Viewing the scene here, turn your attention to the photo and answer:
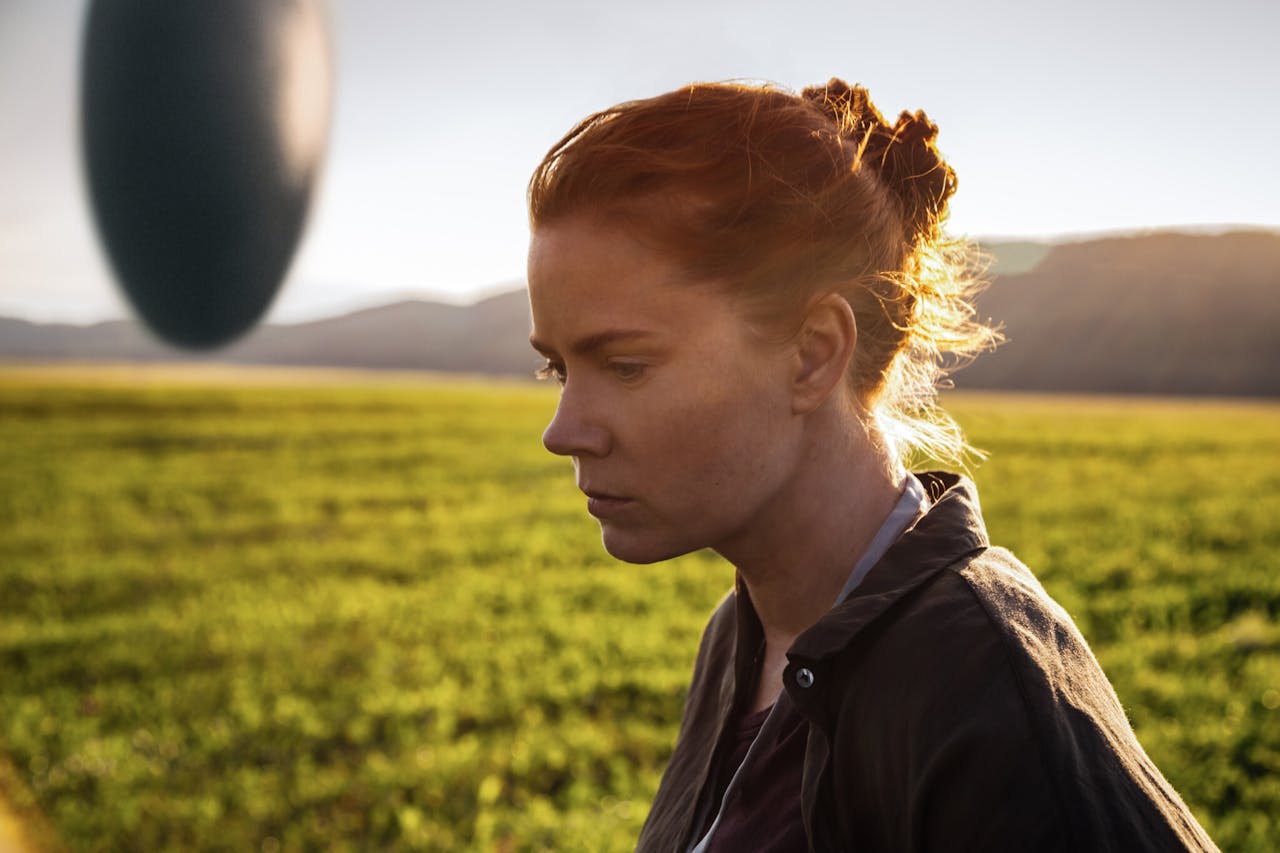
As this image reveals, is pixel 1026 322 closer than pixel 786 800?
No

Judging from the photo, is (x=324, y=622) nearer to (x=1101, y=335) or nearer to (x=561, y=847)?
(x=561, y=847)

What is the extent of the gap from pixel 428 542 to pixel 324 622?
3.30 metres

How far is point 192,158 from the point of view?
5887 millimetres

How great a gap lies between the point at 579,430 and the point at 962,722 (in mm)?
648

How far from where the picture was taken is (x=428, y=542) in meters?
11.3

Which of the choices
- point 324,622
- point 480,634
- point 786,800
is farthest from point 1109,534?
point 786,800


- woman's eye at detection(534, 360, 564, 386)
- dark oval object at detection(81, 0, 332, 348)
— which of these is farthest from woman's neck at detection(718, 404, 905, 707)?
dark oval object at detection(81, 0, 332, 348)

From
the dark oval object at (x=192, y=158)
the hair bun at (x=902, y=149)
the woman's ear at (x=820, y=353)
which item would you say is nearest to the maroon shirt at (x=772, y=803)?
the woman's ear at (x=820, y=353)

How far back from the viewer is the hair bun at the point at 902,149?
5.01 ft

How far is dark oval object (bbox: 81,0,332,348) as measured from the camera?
594cm

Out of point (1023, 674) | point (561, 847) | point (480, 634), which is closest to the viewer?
point (1023, 674)

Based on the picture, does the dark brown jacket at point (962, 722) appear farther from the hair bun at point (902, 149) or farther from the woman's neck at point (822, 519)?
the hair bun at point (902, 149)

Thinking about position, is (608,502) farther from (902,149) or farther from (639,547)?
(902,149)

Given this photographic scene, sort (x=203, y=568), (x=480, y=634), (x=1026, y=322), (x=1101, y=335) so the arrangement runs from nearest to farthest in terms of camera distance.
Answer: (x=480, y=634)
(x=203, y=568)
(x=1026, y=322)
(x=1101, y=335)
